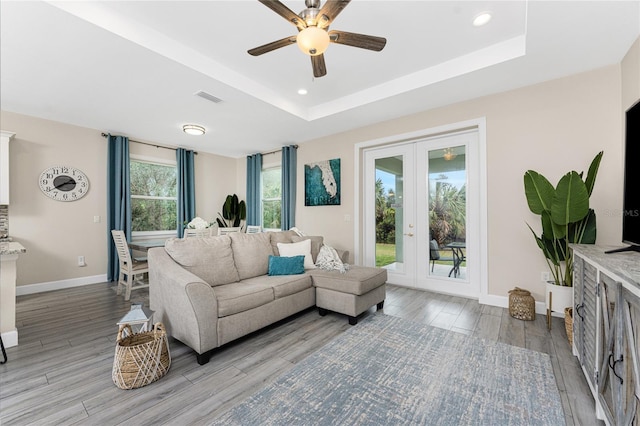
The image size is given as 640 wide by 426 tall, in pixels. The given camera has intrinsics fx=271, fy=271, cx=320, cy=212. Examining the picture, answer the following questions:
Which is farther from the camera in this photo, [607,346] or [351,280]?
[351,280]

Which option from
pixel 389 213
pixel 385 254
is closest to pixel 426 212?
pixel 389 213

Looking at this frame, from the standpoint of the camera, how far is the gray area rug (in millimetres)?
1555

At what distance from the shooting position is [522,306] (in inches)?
115

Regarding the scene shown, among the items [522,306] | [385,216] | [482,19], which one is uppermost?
[482,19]

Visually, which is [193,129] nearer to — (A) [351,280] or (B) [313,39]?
(B) [313,39]

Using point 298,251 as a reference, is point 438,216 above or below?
above

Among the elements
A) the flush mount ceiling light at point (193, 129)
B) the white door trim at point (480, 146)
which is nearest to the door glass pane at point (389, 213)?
the white door trim at point (480, 146)

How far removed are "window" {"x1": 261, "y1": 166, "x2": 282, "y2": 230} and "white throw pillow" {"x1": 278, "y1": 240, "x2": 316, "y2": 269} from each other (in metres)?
2.87

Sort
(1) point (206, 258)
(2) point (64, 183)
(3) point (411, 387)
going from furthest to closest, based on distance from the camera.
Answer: (2) point (64, 183)
(1) point (206, 258)
(3) point (411, 387)

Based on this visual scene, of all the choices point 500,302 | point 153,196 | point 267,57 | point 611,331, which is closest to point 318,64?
point 267,57

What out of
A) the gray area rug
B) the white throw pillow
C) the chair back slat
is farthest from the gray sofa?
the chair back slat

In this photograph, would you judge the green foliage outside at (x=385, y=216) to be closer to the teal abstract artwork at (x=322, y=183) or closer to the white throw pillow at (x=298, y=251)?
the teal abstract artwork at (x=322, y=183)

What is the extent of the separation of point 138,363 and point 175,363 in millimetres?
384

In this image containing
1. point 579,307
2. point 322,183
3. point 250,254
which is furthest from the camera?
point 322,183
